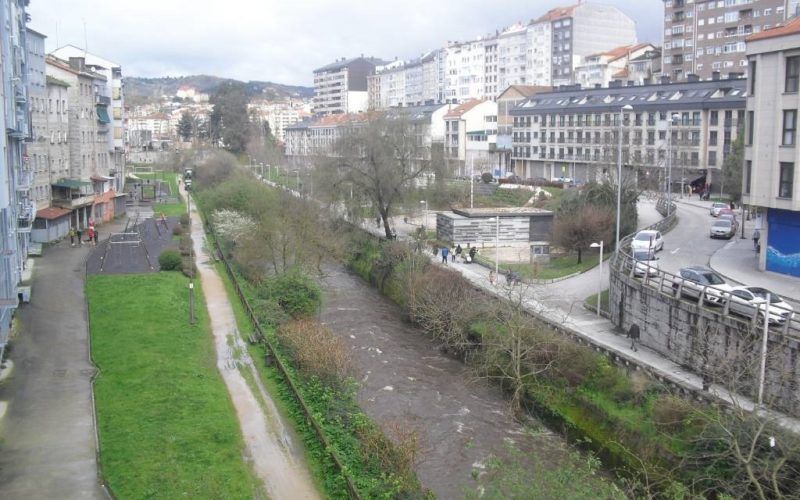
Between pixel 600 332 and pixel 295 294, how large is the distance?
12116 mm

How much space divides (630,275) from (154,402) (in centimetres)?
1628

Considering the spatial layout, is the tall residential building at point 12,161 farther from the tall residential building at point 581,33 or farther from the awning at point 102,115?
the tall residential building at point 581,33

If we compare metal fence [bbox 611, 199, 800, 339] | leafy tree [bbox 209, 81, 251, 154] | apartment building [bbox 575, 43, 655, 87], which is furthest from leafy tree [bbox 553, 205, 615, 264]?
leafy tree [bbox 209, 81, 251, 154]

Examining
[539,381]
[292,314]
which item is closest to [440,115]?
[292,314]

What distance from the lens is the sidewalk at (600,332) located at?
20.4m

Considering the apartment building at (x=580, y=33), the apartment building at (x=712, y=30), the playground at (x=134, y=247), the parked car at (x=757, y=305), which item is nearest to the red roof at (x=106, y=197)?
the playground at (x=134, y=247)

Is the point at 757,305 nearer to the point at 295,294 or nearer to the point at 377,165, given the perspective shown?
the point at 295,294

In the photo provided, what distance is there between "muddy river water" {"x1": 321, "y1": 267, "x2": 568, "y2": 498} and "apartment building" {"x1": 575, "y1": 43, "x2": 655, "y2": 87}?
82.4 meters

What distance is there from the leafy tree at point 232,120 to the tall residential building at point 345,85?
54318 mm

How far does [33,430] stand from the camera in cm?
1959

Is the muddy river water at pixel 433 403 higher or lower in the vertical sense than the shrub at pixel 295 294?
lower

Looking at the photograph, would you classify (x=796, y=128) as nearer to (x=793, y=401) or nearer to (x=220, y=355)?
(x=793, y=401)

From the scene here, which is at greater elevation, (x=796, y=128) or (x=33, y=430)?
(x=796, y=128)

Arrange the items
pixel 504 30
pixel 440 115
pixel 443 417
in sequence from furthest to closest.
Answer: pixel 504 30 < pixel 440 115 < pixel 443 417
